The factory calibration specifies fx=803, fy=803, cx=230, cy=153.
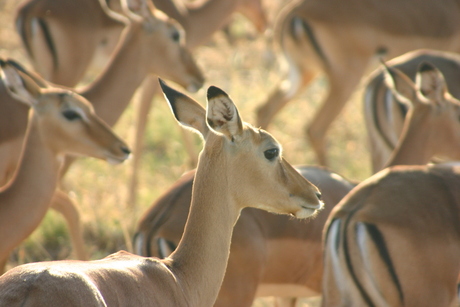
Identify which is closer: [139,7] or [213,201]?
A: [213,201]

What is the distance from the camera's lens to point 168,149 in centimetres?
718

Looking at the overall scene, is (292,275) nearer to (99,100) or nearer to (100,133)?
(100,133)

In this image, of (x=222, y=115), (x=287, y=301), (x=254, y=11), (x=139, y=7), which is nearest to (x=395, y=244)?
(x=222, y=115)

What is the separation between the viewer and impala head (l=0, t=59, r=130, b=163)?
3.82 metres

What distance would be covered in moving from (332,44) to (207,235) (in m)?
4.05

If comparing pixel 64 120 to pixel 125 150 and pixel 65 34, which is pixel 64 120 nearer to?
pixel 125 150

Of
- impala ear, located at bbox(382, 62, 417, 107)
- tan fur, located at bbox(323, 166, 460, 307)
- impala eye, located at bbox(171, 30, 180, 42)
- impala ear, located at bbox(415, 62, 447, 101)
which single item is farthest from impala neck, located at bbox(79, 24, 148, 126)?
tan fur, located at bbox(323, 166, 460, 307)

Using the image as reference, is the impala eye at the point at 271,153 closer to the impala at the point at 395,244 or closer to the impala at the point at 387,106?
the impala at the point at 395,244

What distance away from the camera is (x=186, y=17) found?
22.6ft

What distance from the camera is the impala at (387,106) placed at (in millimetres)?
5320

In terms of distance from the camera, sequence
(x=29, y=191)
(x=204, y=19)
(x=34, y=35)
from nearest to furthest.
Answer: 1. (x=29, y=191)
2. (x=34, y=35)
3. (x=204, y=19)

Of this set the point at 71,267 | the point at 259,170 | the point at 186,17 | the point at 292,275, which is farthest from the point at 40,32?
the point at 71,267

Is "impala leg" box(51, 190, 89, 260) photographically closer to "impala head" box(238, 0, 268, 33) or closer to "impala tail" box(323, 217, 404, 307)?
"impala tail" box(323, 217, 404, 307)

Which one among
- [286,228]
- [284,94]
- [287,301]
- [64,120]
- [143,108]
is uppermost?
[64,120]
